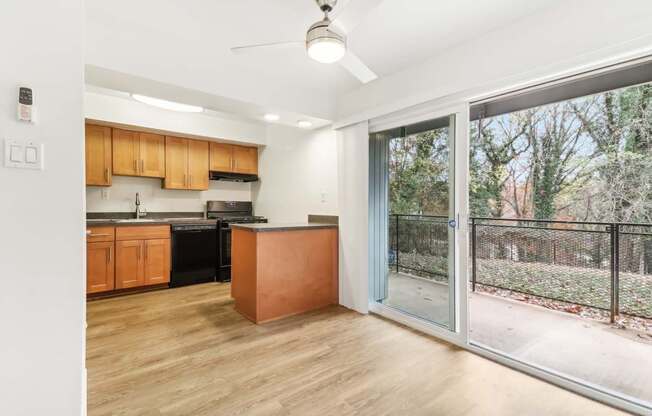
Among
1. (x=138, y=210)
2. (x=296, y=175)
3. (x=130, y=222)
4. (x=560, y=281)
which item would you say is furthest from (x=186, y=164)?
(x=560, y=281)

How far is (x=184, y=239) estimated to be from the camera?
4078 mm

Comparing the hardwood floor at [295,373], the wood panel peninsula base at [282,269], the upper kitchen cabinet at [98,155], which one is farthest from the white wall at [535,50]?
the upper kitchen cabinet at [98,155]

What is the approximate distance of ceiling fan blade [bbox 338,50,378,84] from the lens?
1.67 metres

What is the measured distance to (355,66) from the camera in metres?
1.76

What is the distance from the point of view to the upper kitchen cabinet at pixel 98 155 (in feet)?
12.0

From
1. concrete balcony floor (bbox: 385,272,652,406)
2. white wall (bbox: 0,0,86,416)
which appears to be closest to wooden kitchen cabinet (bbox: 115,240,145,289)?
white wall (bbox: 0,0,86,416)

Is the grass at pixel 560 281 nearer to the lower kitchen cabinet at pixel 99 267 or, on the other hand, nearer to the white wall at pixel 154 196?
the white wall at pixel 154 196

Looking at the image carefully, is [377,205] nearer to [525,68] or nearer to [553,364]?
[525,68]

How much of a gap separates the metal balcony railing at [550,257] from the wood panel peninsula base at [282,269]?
75cm

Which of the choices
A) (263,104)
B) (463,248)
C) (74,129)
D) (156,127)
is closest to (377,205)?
(463,248)

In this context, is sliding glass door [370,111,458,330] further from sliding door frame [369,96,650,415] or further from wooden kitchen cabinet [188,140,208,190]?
wooden kitchen cabinet [188,140,208,190]

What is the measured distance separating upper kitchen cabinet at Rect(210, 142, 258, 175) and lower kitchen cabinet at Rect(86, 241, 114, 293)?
1773 mm

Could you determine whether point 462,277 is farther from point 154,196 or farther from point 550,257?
point 154,196

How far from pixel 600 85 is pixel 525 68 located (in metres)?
0.75
